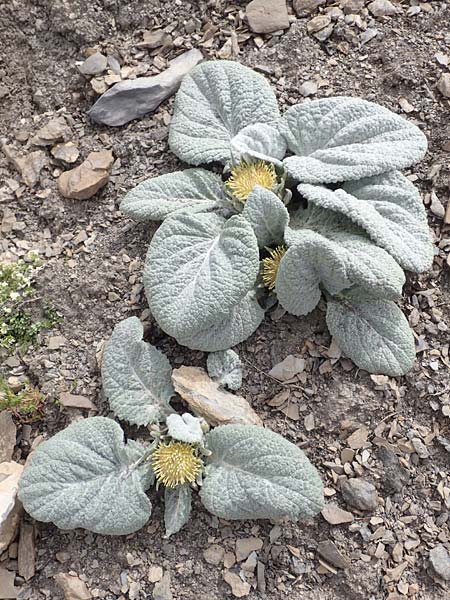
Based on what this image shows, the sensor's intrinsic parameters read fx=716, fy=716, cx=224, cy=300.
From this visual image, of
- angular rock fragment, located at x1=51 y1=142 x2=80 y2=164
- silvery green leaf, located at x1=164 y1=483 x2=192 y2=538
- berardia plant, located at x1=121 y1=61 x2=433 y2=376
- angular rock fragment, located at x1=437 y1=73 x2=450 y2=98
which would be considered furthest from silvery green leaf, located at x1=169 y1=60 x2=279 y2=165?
silvery green leaf, located at x1=164 y1=483 x2=192 y2=538

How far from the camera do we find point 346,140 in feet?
8.36

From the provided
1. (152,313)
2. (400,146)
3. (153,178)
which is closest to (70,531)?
(152,313)

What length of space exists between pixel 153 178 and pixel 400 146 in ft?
2.97

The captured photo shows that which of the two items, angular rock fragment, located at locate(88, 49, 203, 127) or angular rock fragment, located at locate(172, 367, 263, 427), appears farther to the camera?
angular rock fragment, located at locate(88, 49, 203, 127)

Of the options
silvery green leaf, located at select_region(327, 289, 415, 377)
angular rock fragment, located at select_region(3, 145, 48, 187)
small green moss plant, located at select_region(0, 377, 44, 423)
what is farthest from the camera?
angular rock fragment, located at select_region(3, 145, 48, 187)

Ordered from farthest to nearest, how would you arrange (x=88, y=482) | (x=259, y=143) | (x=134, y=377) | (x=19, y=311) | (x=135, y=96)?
(x=135, y=96), (x=19, y=311), (x=259, y=143), (x=134, y=377), (x=88, y=482)

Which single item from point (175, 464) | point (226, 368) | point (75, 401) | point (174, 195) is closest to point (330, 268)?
point (226, 368)

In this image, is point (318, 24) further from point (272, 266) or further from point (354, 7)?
point (272, 266)

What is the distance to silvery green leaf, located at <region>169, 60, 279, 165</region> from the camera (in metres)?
2.68

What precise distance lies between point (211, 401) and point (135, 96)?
128 cm

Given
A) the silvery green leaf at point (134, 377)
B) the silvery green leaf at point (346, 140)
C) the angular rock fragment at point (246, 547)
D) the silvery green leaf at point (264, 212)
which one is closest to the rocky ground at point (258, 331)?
the angular rock fragment at point (246, 547)

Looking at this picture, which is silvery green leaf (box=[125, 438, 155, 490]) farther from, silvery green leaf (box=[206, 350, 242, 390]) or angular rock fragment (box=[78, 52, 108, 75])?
angular rock fragment (box=[78, 52, 108, 75])

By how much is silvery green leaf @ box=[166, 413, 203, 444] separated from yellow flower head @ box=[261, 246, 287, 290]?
1.75 ft

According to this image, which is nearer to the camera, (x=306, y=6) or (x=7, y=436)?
(x=7, y=436)
